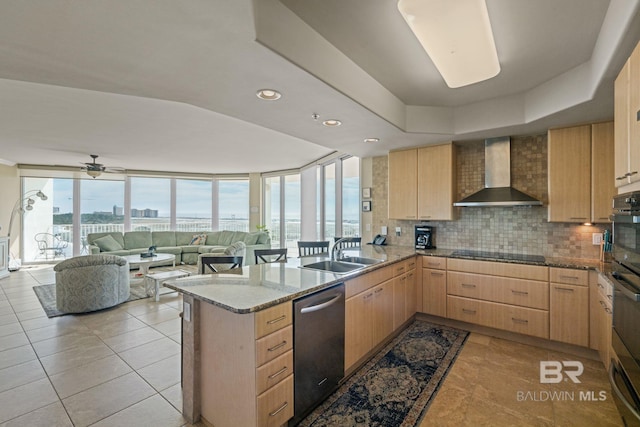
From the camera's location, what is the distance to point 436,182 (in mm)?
3758

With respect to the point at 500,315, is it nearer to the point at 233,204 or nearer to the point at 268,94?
the point at 268,94

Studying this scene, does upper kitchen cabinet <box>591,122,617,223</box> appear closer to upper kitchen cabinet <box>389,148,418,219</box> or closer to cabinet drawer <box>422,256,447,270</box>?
cabinet drawer <box>422,256,447,270</box>

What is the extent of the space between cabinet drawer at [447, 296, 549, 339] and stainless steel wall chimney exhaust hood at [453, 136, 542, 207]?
3.68 feet

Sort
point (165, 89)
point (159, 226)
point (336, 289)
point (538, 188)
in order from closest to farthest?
point (165, 89)
point (336, 289)
point (538, 188)
point (159, 226)

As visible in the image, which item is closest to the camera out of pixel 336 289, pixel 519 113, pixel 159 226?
pixel 336 289

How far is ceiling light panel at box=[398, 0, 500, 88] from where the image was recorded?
1.68 m

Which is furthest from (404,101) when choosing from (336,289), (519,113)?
(336,289)

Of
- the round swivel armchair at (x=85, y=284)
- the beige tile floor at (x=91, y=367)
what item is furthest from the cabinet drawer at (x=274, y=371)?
the round swivel armchair at (x=85, y=284)

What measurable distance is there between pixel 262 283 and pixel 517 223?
10.4ft

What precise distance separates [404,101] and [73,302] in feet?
16.0

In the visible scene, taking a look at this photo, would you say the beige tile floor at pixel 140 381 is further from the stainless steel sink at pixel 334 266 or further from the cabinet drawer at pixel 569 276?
the stainless steel sink at pixel 334 266

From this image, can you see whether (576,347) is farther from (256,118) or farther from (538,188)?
(256,118)

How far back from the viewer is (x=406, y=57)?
227cm

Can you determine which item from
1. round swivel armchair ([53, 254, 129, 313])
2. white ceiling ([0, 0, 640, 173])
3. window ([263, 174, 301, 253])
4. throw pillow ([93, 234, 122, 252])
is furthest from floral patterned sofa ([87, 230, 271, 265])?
white ceiling ([0, 0, 640, 173])
